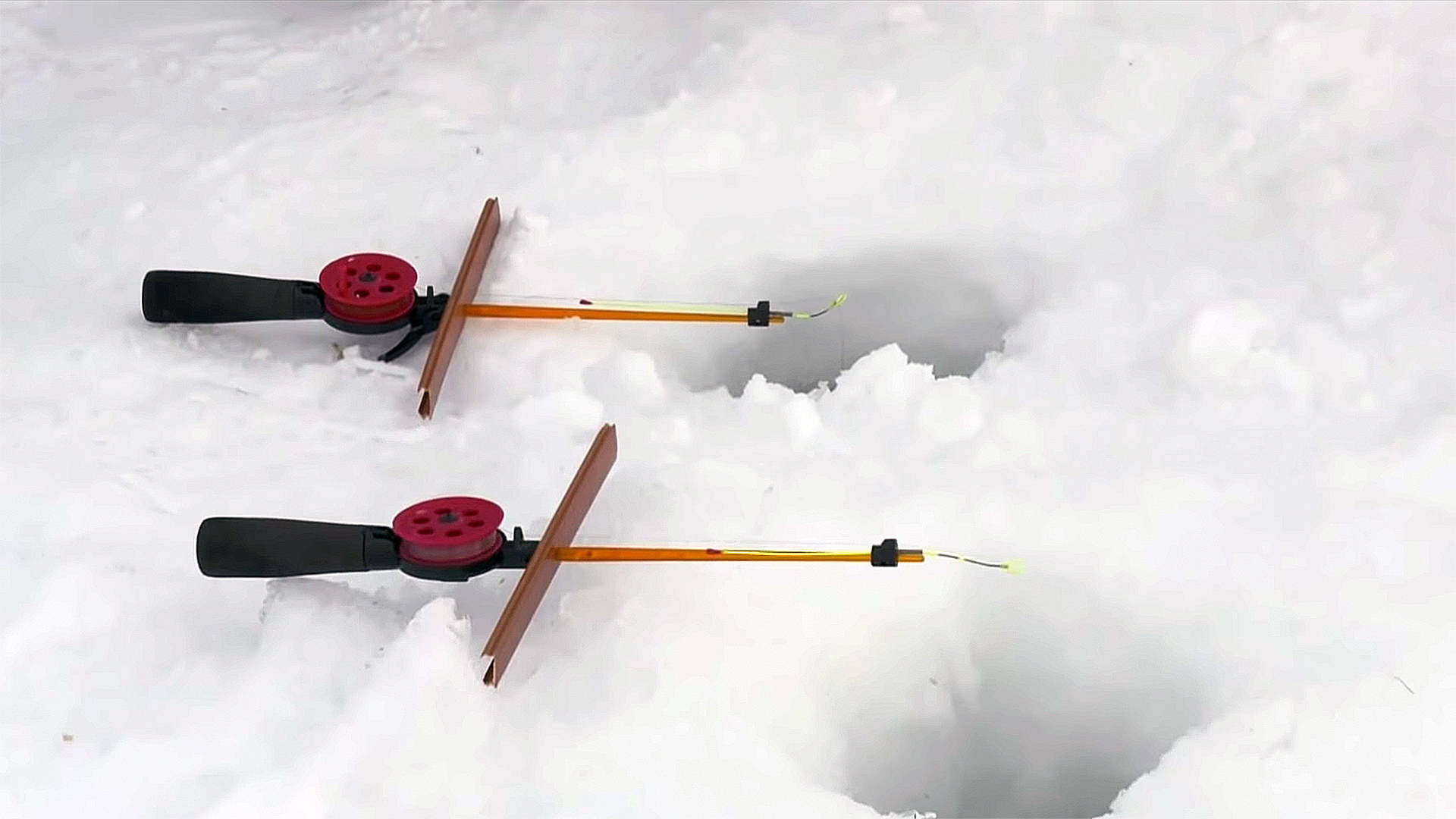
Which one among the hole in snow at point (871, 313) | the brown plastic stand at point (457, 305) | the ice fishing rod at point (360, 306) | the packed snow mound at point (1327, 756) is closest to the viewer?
the packed snow mound at point (1327, 756)

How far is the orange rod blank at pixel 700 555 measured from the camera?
1.71 metres

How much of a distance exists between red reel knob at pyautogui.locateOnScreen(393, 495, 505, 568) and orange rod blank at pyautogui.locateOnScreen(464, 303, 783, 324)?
0.50m

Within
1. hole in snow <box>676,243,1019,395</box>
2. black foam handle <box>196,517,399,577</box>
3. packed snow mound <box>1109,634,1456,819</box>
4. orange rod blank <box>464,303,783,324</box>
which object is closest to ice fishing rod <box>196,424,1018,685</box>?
black foam handle <box>196,517,399,577</box>

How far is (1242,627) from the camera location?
1676 mm

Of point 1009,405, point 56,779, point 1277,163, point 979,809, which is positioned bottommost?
point 979,809

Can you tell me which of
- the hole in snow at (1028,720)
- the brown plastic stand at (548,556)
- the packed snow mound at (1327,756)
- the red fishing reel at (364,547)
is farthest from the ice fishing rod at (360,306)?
the packed snow mound at (1327,756)

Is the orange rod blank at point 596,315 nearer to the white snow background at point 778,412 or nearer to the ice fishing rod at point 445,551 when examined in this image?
the white snow background at point 778,412

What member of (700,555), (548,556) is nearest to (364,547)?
(548,556)

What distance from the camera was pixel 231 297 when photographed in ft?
7.29

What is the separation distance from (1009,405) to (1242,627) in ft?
1.54

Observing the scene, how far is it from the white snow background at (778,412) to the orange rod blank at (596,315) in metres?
0.03

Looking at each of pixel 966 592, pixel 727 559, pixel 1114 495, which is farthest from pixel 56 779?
pixel 1114 495

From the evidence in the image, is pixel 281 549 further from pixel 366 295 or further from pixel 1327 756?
pixel 1327 756

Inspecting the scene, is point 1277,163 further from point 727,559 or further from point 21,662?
point 21,662
